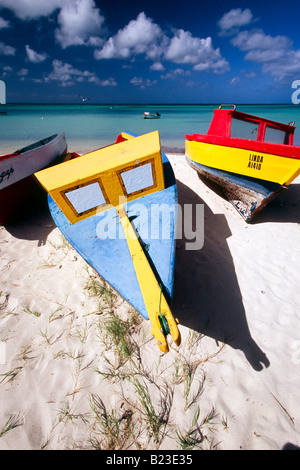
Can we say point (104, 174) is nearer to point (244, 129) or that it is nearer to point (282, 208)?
point (244, 129)

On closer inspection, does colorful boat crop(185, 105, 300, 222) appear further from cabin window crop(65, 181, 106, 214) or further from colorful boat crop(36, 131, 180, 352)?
cabin window crop(65, 181, 106, 214)

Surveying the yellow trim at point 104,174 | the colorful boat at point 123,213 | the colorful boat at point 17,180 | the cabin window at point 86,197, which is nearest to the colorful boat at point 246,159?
the colorful boat at point 123,213

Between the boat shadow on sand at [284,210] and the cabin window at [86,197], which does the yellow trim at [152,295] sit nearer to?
the cabin window at [86,197]

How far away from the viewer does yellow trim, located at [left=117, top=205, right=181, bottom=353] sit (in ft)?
5.25

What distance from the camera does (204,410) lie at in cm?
193

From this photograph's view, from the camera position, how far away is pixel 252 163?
408 cm

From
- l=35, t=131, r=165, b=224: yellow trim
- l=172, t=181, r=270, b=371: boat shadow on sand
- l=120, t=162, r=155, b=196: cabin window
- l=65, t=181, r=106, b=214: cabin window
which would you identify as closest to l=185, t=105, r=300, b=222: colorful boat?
l=172, t=181, r=270, b=371: boat shadow on sand

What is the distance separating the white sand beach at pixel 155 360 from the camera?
1830mm

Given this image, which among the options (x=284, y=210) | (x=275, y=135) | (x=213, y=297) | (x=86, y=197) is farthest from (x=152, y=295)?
(x=275, y=135)

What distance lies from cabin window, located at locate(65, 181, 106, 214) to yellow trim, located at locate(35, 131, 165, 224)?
0.05 m

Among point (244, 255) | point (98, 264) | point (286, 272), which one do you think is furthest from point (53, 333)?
point (286, 272)

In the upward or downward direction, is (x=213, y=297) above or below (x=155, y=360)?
above

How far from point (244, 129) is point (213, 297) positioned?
4.69 m
